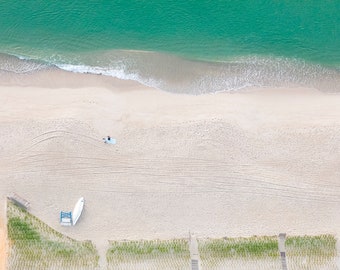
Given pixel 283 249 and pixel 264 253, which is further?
pixel 283 249

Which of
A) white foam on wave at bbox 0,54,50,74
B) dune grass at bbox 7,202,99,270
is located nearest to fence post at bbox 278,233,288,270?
dune grass at bbox 7,202,99,270

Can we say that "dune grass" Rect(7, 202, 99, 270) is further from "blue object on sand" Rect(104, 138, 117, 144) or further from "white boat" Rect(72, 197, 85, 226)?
"blue object on sand" Rect(104, 138, 117, 144)

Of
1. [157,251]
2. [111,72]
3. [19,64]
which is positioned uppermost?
[19,64]

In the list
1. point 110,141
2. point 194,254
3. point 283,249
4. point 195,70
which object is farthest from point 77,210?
point 283,249

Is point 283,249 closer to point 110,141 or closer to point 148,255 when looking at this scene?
point 148,255

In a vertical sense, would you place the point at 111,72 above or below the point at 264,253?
above

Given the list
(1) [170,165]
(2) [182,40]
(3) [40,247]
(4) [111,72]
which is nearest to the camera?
(3) [40,247]

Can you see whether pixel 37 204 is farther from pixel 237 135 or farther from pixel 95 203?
pixel 237 135
